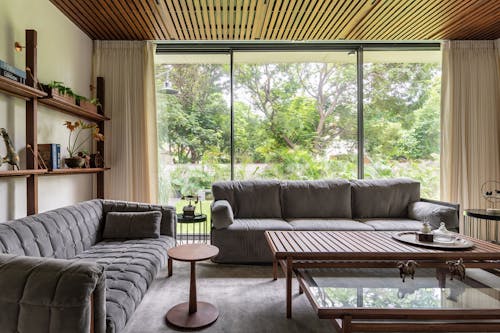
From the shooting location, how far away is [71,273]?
1134mm

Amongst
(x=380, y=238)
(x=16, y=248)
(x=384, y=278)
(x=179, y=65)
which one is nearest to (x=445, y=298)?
(x=384, y=278)

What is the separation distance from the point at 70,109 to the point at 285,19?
8.20 ft

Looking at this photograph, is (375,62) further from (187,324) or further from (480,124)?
(187,324)

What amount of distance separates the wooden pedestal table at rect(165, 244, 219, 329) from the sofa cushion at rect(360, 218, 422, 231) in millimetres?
1856

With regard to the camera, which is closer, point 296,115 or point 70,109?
point 70,109

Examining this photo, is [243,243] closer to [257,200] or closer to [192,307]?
[257,200]

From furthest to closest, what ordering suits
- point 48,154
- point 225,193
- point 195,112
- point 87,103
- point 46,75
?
point 195,112
point 225,193
point 87,103
point 46,75
point 48,154

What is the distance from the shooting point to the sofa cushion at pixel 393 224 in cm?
287

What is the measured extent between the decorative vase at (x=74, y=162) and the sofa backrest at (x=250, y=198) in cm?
144

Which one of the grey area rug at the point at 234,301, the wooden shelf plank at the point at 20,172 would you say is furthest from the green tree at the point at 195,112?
the wooden shelf plank at the point at 20,172

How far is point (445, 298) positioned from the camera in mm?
1688

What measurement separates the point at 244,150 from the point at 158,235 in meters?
1.78

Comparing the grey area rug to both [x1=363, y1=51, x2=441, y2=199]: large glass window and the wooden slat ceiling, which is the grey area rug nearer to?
[x1=363, y1=51, x2=441, y2=199]: large glass window

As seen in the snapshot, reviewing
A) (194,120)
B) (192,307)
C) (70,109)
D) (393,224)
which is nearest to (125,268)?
(192,307)
